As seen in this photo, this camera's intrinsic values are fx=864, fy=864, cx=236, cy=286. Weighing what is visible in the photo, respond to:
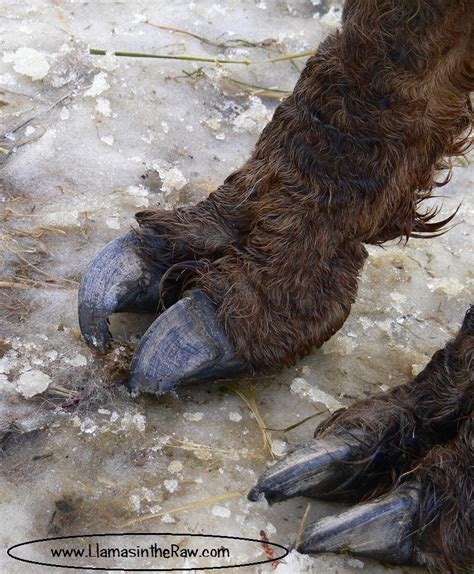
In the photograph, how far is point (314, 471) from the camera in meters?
2.08

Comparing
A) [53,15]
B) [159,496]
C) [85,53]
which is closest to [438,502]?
[159,496]

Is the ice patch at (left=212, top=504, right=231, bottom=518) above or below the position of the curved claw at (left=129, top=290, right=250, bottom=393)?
below

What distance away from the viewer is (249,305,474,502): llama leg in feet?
6.82

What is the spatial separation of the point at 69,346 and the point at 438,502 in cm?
116

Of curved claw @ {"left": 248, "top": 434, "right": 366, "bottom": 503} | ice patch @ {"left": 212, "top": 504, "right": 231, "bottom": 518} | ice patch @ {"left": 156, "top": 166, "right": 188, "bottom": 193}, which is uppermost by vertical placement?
curved claw @ {"left": 248, "top": 434, "right": 366, "bottom": 503}

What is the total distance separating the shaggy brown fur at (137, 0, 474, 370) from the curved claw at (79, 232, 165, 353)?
7cm

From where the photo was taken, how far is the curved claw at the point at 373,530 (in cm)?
198

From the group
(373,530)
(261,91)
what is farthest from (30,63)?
(373,530)

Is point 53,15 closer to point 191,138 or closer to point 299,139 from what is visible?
point 191,138

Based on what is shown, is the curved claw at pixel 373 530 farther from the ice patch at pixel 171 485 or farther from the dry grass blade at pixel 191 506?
the ice patch at pixel 171 485

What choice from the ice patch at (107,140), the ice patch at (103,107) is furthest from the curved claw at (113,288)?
the ice patch at (103,107)

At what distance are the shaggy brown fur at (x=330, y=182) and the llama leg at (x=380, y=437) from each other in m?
0.32

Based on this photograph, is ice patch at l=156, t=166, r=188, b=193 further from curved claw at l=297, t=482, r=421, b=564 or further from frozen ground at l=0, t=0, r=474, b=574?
curved claw at l=297, t=482, r=421, b=564

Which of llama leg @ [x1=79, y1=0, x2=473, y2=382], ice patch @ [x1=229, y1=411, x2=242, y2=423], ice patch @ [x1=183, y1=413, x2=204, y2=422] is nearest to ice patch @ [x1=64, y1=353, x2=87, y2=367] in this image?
llama leg @ [x1=79, y1=0, x2=473, y2=382]
